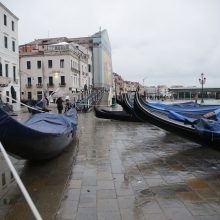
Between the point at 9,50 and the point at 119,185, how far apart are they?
96.9 ft

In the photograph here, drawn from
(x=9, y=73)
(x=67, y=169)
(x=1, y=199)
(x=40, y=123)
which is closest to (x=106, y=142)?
(x=40, y=123)

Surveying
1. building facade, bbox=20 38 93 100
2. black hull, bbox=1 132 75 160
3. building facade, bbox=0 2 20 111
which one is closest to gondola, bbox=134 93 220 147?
black hull, bbox=1 132 75 160

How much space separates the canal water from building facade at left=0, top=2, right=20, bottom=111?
23.1m

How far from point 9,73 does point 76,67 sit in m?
23.1

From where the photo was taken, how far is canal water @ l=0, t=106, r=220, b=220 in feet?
14.0

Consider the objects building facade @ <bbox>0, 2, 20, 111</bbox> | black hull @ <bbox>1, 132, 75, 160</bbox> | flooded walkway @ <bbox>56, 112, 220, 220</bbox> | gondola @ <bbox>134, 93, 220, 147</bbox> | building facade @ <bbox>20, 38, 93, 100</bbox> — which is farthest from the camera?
building facade @ <bbox>20, 38, 93, 100</bbox>

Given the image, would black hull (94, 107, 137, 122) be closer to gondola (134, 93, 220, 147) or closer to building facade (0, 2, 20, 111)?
gondola (134, 93, 220, 147)

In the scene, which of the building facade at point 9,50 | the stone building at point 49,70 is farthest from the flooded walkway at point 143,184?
the stone building at point 49,70

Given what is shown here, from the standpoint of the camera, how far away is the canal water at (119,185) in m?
4.27

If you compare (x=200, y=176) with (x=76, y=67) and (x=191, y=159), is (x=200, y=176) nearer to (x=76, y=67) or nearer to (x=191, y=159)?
(x=191, y=159)

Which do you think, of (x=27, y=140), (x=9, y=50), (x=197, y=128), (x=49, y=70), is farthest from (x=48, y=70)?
(x=27, y=140)

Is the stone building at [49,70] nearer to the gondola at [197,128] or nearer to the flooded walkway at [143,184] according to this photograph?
the gondola at [197,128]

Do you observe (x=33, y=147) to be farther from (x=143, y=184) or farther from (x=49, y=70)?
(x=49, y=70)

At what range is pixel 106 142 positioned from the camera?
33.3ft
